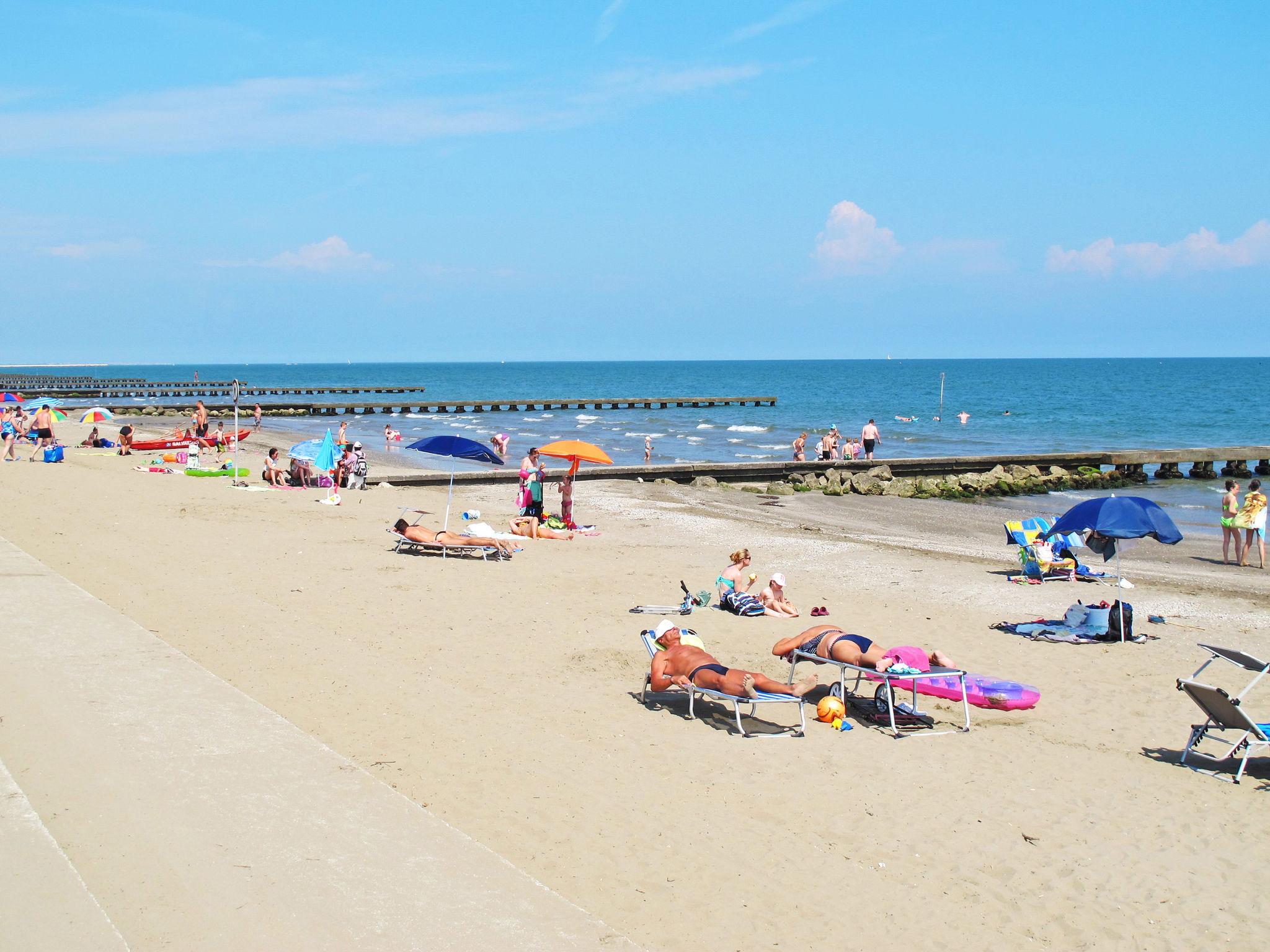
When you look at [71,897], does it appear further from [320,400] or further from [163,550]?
[320,400]

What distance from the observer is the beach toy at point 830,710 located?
8086 millimetres

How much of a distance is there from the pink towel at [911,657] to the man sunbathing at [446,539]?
7047 mm

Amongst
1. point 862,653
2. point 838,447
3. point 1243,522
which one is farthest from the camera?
point 838,447

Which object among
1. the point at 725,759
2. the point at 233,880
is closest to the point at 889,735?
the point at 725,759

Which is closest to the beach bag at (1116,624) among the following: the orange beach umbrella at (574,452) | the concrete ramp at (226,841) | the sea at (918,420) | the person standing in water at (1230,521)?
the person standing in water at (1230,521)

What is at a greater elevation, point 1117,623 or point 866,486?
point 866,486

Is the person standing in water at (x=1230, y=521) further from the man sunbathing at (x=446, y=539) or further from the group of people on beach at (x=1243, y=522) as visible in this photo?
the man sunbathing at (x=446, y=539)

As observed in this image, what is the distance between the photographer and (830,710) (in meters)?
8.10

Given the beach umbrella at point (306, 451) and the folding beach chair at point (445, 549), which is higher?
the beach umbrella at point (306, 451)

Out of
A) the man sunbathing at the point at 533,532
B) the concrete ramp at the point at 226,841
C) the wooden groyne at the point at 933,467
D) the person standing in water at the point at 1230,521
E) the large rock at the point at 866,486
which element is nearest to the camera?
the concrete ramp at the point at 226,841

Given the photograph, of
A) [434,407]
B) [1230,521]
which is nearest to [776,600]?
[1230,521]

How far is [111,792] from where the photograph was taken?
5.45 metres

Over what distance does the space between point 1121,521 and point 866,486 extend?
56.4ft

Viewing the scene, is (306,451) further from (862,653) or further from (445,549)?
(862,653)
